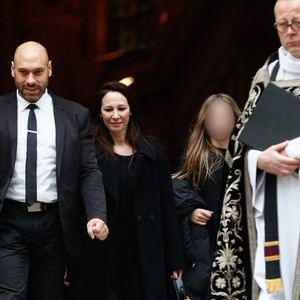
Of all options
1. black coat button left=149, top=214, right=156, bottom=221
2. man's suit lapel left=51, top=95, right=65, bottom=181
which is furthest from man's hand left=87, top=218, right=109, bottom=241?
black coat button left=149, top=214, right=156, bottom=221

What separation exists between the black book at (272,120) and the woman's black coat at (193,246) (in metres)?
1.58

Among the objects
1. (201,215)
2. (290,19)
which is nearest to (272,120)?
(290,19)

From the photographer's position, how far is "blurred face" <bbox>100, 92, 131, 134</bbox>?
7723 millimetres

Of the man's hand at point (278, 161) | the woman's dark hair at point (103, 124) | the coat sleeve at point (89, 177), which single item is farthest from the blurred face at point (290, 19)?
the woman's dark hair at point (103, 124)

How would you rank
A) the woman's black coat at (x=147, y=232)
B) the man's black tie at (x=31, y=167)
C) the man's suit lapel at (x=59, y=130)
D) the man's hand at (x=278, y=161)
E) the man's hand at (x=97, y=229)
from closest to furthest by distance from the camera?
the man's hand at (x=278, y=161) < the man's hand at (x=97, y=229) < the man's black tie at (x=31, y=167) < the man's suit lapel at (x=59, y=130) < the woman's black coat at (x=147, y=232)

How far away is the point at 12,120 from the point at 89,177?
62cm

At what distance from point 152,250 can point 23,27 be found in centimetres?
1116

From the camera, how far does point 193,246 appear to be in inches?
310

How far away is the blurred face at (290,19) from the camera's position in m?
6.24

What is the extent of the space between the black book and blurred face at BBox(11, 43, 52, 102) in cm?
147

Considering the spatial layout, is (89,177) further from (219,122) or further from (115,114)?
(219,122)

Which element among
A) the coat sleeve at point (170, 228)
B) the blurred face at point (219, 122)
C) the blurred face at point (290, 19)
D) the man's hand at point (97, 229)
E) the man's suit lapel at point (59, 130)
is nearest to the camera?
the blurred face at point (290, 19)

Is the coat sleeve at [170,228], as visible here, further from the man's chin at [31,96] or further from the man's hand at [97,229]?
the man's chin at [31,96]

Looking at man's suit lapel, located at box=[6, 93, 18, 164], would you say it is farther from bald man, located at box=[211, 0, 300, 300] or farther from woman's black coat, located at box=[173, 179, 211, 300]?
woman's black coat, located at box=[173, 179, 211, 300]
